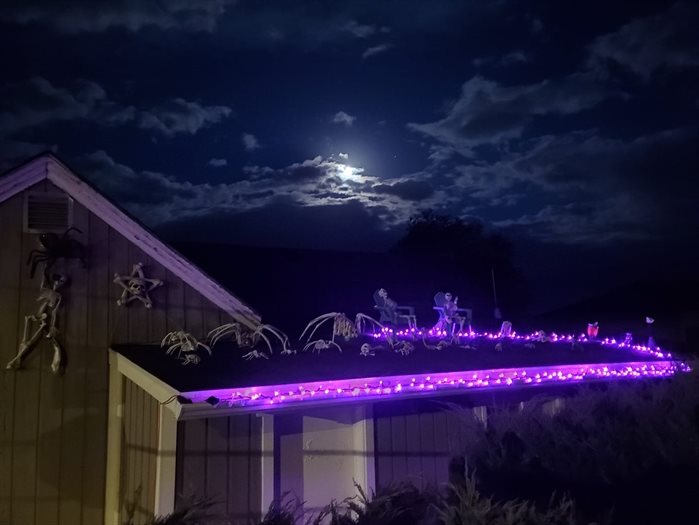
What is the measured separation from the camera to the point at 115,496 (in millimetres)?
8469

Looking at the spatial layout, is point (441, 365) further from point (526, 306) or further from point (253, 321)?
point (526, 306)

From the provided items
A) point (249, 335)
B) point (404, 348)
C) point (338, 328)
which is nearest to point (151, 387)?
point (249, 335)

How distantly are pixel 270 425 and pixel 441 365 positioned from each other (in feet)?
7.80

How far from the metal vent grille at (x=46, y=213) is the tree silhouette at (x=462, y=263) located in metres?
7.02

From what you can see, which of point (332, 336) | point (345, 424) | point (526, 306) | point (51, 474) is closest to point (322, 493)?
point (345, 424)

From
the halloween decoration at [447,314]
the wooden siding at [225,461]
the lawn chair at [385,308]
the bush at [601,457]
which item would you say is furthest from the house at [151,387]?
the bush at [601,457]

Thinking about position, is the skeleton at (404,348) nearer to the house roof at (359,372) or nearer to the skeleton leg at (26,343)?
the house roof at (359,372)

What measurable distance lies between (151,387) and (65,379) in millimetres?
2148

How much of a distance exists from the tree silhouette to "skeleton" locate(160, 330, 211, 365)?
5864mm

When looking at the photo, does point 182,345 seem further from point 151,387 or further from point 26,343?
point 26,343

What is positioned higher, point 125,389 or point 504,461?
point 125,389

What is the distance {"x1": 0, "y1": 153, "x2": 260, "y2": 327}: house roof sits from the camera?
29.2 feet

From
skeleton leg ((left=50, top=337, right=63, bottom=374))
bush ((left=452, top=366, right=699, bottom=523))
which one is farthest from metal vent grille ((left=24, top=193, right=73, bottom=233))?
bush ((left=452, top=366, right=699, bottom=523))

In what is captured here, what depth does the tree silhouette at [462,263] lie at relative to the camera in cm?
1433
